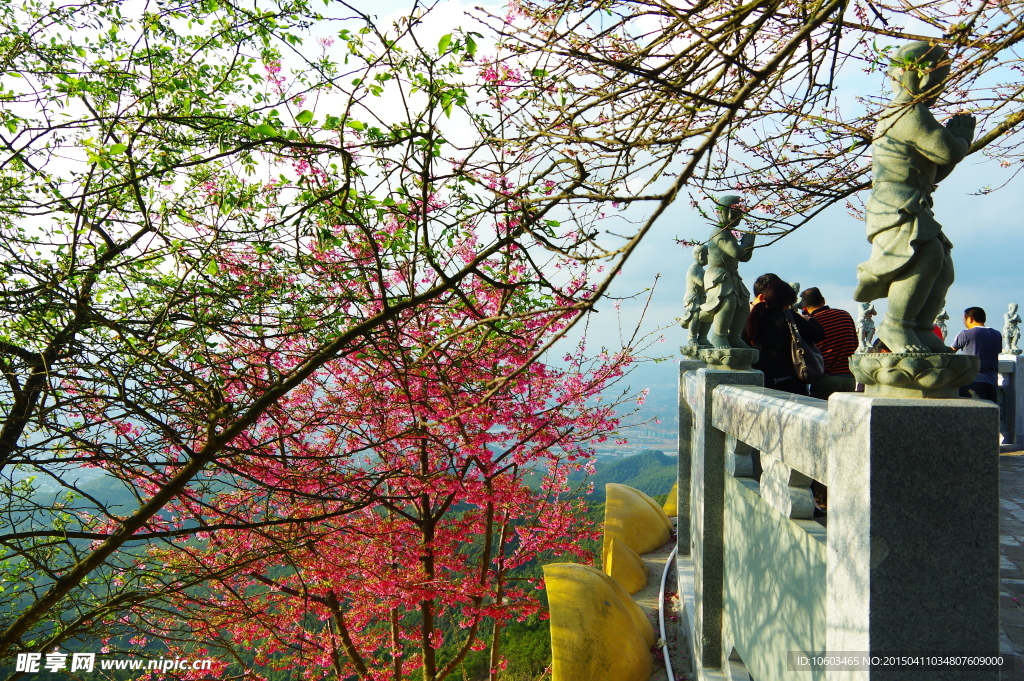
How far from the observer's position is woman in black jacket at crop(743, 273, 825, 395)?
5344mm

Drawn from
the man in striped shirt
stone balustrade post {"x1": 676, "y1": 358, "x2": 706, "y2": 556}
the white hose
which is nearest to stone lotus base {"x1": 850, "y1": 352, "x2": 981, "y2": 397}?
the man in striped shirt

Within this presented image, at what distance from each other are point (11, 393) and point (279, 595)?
11.6ft

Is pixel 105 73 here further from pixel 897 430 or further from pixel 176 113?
pixel 897 430

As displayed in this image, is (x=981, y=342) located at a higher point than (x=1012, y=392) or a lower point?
higher

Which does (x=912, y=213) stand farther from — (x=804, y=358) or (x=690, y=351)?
(x=690, y=351)

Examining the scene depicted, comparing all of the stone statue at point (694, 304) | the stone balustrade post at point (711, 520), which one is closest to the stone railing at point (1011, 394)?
the stone statue at point (694, 304)

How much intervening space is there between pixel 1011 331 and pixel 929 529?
14.8 metres

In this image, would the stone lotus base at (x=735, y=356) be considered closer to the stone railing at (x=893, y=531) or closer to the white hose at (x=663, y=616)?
the stone railing at (x=893, y=531)

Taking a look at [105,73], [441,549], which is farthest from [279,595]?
[105,73]

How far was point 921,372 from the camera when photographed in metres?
1.95

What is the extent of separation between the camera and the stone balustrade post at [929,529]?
1.90 metres

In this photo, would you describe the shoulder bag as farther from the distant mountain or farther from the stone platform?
the distant mountain

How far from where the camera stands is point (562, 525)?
259 inches

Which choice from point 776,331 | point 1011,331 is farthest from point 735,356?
point 1011,331
